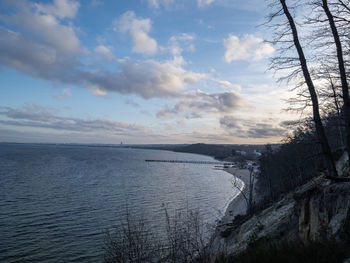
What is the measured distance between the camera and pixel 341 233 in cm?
606

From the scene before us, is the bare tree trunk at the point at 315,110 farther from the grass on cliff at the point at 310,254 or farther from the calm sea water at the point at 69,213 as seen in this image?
the calm sea water at the point at 69,213

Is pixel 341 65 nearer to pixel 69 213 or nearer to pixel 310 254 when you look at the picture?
pixel 310 254

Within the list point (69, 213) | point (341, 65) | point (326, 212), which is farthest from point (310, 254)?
point (69, 213)

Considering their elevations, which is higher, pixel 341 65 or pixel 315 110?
pixel 341 65

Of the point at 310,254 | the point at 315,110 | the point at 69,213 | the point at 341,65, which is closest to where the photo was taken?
the point at 310,254

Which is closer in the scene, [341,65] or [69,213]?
[341,65]

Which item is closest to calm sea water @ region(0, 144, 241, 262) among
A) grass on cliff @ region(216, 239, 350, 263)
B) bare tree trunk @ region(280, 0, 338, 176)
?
bare tree trunk @ region(280, 0, 338, 176)

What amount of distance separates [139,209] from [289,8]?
2786 cm

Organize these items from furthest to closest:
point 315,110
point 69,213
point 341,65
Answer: point 69,213, point 315,110, point 341,65

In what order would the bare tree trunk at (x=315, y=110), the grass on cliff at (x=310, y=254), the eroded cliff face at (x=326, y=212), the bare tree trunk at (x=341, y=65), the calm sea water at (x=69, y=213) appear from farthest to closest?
the calm sea water at (x=69, y=213), the bare tree trunk at (x=315, y=110), the bare tree trunk at (x=341, y=65), the eroded cliff face at (x=326, y=212), the grass on cliff at (x=310, y=254)

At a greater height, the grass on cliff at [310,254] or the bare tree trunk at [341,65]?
the bare tree trunk at [341,65]

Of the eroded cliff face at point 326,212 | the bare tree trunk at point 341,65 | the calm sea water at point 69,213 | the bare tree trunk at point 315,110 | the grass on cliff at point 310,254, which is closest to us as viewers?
the grass on cliff at point 310,254

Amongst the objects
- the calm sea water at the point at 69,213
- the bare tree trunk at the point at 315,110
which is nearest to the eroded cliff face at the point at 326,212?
the bare tree trunk at the point at 315,110

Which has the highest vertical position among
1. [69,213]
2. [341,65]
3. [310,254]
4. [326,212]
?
[341,65]
